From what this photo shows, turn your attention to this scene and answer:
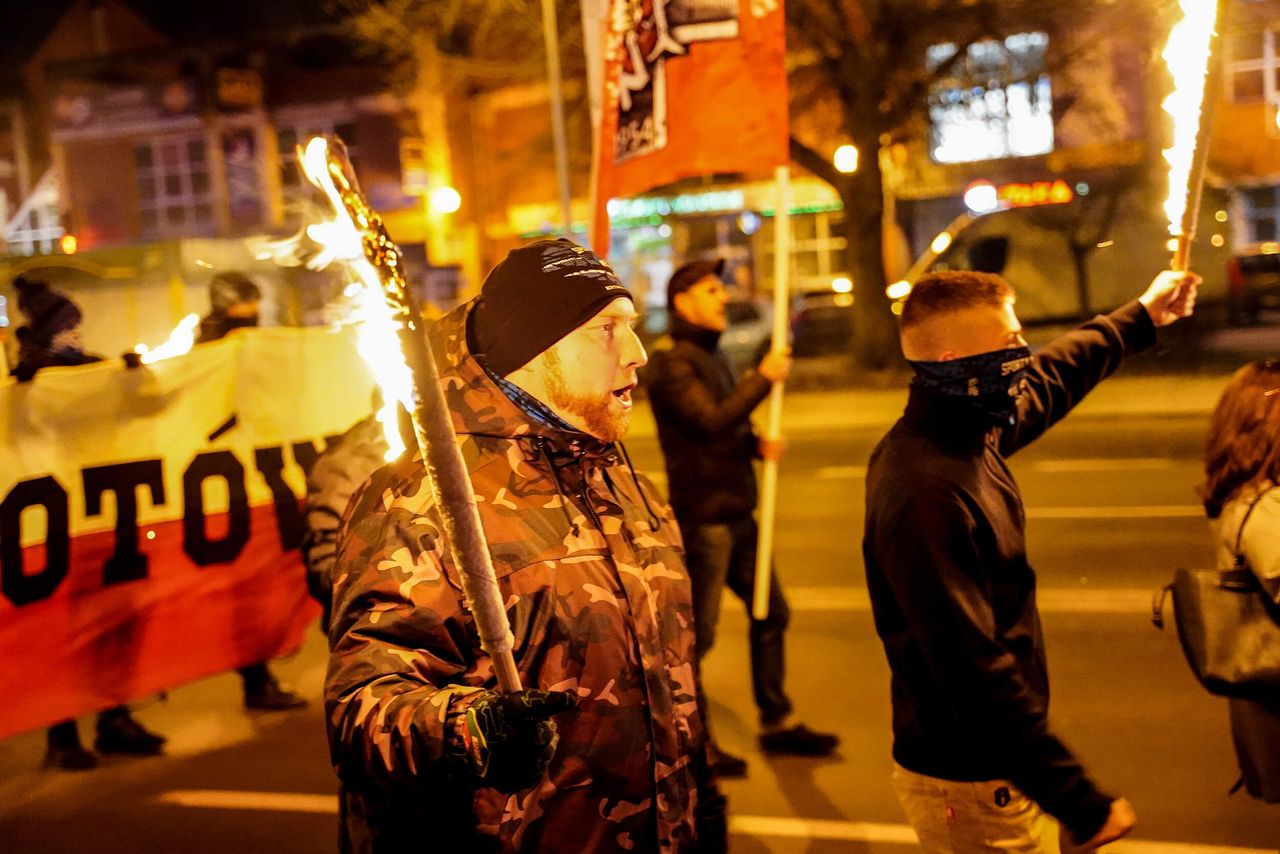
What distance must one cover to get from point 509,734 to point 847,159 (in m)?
19.9

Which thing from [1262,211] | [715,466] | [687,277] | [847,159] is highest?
[847,159]

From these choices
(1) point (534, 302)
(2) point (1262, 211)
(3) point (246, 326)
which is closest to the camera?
(1) point (534, 302)

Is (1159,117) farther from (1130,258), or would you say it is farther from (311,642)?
(311,642)

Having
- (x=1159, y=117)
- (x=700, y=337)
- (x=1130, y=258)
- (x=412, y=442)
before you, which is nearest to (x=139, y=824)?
(x=700, y=337)

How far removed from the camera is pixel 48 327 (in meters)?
6.13

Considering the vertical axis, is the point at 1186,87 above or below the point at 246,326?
above

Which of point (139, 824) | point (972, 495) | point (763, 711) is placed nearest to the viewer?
point (972, 495)

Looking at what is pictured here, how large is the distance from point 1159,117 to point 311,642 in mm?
23082

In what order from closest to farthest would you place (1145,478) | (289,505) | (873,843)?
(873,843), (289,505), (1145,478)

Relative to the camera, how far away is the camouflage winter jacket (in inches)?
81.2

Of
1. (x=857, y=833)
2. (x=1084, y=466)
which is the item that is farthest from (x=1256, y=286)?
(x=857, y=833)

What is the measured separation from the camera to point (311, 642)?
7.86 metres

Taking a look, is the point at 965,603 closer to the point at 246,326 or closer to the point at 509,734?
the point at 509,734

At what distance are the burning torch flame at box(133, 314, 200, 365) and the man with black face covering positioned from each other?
13.2 feet
